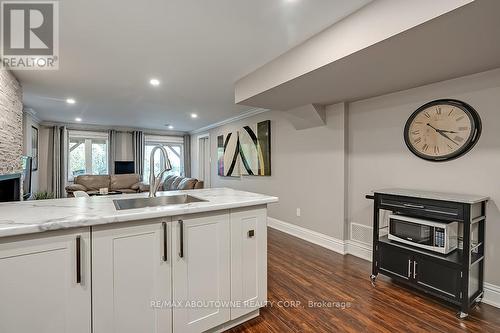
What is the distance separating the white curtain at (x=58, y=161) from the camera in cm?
630

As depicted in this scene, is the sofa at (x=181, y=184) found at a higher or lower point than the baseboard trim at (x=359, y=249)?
higher

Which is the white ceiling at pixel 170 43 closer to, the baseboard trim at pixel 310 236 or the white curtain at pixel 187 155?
the baseboard trim at pixel 310 236

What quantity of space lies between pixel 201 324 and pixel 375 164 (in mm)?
2587

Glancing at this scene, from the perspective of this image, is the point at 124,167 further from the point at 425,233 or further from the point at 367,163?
the point at 425,233

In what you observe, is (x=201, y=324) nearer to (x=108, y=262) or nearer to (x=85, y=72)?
(x=108, y=262)

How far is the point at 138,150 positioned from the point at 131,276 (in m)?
6.79

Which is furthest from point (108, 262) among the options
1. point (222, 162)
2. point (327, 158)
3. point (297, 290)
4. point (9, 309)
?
point (222, 162)

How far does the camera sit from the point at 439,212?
2.00 m

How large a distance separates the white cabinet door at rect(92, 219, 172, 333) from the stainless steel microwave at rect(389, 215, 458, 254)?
83.0 inches

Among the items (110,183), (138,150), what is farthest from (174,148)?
(110,183)

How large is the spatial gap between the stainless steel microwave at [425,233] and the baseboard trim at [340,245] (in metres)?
0.48
